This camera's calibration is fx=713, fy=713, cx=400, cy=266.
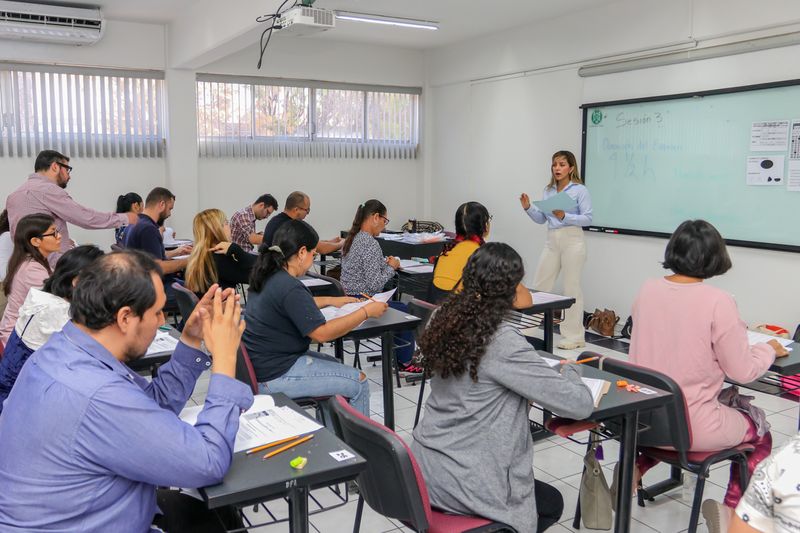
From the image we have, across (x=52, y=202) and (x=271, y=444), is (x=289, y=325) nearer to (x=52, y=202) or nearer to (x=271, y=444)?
(x=271, y=444)

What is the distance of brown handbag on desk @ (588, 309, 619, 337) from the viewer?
20.1 feet

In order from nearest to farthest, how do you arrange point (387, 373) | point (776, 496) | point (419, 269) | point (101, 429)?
point (776, 496), point (101, 429), point (387, 373), point (419, 269)

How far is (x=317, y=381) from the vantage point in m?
3.04

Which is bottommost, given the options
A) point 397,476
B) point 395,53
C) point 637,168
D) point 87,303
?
point 397,476

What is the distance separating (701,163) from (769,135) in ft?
1.97

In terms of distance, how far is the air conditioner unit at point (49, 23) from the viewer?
6.55 metres

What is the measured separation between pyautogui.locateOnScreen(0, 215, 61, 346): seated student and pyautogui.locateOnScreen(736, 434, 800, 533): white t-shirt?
322cm

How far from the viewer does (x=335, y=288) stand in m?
4.41

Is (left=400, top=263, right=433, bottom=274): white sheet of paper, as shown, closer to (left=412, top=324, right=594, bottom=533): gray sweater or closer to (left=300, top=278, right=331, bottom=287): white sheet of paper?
(left=300, top=278, right=331, bottom=287): white sheet of paper

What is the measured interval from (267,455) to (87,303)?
59 cm

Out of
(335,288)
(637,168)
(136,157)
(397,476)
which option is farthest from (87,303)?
(136,157)

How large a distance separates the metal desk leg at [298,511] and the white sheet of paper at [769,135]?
4690 millimetres

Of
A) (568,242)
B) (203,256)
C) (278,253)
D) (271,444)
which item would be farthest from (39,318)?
(568,242)

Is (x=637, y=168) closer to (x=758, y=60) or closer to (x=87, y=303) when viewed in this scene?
(x=758, y=60)
